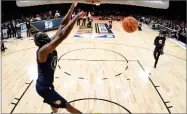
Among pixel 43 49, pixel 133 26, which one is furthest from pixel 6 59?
pixel 43 49

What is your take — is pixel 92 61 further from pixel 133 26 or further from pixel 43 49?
pixel 43 49

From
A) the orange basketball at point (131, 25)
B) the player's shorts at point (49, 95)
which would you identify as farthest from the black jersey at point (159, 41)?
the player's shorts at point (49, 95)

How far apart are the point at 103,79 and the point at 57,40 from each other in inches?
162

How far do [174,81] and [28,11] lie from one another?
1585cm

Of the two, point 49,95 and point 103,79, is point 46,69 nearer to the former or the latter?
point 49,95

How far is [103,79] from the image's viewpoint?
670cm

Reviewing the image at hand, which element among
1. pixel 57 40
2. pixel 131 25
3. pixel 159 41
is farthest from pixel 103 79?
pixel 57 40

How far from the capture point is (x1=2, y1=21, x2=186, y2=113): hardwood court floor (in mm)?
5128

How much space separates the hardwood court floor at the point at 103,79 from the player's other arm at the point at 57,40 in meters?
2.16

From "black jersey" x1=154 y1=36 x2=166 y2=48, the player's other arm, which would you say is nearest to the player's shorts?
the player's other arm

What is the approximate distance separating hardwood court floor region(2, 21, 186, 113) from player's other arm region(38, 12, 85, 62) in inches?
85.0

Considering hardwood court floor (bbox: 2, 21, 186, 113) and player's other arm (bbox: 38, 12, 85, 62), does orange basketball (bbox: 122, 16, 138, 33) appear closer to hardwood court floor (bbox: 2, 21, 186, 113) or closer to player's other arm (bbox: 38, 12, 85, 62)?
hardwood court floor (bbox: 2, 21, 186, 113)

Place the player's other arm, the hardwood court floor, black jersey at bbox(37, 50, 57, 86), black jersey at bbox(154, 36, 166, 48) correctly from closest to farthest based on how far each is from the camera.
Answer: the player's other arm < black jersey at bbox(37, 50, 57, 86) < the hardwood court floor < black jersey at bbox(154, 36, 166, 48)

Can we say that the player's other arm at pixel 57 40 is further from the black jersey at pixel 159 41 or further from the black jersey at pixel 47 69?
the black jersey at pixel 159 41
